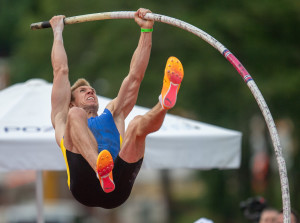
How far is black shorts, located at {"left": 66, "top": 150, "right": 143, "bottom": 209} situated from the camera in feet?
21.5

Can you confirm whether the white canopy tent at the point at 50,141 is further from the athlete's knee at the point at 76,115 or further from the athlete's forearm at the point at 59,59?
the athlete's knee at the point at 76,115

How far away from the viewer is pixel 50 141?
24.4 feet

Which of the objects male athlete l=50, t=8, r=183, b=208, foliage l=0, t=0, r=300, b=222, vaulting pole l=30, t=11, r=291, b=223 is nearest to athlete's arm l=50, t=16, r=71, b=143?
male athlete l=50, t=8, r=183, b=208

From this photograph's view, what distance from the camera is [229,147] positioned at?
8102 millimetres

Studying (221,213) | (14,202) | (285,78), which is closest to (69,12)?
(285,78)

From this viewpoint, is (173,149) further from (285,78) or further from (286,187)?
(285,78)

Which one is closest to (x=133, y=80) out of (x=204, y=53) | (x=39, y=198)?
(x=39, y=198)

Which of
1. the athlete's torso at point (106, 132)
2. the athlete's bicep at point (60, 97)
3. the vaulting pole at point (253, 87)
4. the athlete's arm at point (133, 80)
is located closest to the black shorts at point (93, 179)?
the athlete's torso at point (106, 132)

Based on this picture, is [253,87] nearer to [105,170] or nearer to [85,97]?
[105,170]

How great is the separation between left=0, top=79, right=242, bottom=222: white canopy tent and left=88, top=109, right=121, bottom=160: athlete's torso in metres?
0.74

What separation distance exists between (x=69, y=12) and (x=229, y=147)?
29.8 ft

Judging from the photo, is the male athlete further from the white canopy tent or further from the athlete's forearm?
the white canopy tent

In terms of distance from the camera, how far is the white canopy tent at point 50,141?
293 inches

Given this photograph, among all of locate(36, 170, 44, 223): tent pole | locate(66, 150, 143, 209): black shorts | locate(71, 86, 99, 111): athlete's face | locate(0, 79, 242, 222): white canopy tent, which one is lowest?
locate(36, 170, 44, 223): tent pole
